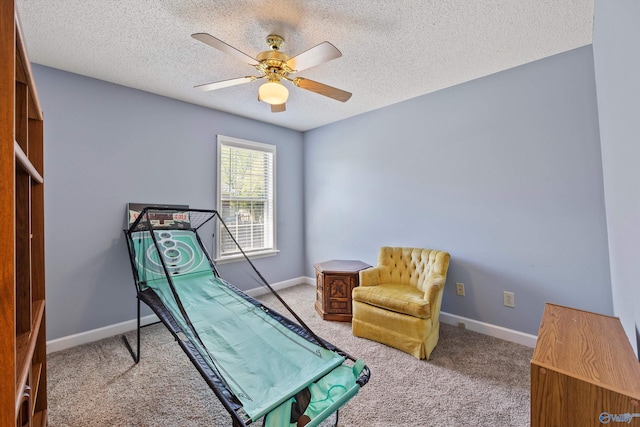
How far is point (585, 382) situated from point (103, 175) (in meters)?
3.74

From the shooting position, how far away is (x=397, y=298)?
241 centimetres

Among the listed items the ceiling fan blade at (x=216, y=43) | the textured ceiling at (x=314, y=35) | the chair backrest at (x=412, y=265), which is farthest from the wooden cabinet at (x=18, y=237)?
the chair backrest at (x=412, y=265)

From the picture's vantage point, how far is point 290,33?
6.64 ft

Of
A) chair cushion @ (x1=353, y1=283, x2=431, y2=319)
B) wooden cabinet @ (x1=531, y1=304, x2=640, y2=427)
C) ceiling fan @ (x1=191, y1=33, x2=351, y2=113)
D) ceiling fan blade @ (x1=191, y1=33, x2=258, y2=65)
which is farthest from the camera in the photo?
chair cushion @ (x1=353, y1=283, x2=431, y2=319)

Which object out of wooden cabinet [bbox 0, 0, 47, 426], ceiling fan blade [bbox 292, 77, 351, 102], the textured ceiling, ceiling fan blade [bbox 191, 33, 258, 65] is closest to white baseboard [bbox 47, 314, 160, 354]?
wooden cabinet [bbox 0, 0, 47, 426]

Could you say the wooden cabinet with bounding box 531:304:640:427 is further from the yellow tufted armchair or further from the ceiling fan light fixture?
the ceiling fan light fixture

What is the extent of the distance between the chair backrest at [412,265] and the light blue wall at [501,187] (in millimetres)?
270

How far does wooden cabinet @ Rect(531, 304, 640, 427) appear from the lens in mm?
887

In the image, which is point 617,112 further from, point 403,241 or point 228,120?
point 228,120

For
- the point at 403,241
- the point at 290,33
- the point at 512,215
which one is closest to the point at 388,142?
the point at 403,241

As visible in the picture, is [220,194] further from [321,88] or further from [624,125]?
[624,125]

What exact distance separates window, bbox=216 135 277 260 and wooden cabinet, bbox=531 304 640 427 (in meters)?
3.31

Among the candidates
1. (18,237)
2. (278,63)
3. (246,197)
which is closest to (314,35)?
(278,63)

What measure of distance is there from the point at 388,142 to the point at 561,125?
→ 5.51ft
